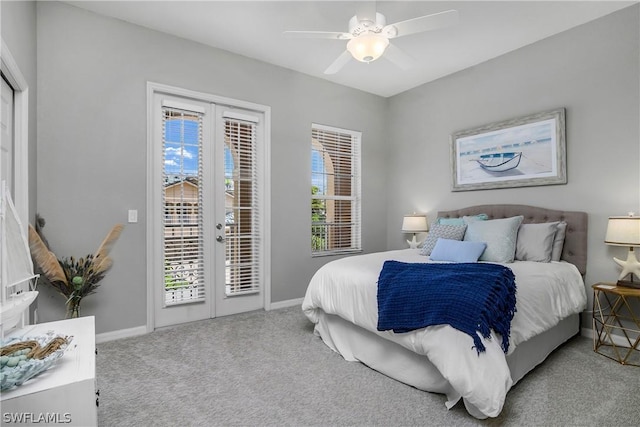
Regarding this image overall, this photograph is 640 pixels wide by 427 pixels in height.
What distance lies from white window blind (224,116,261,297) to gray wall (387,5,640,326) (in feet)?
7.91

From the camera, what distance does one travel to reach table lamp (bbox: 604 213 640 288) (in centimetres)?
246

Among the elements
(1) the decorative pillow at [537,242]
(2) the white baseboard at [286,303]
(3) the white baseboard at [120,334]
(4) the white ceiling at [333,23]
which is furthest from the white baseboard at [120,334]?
(1) the decorative pillow at [537,242]

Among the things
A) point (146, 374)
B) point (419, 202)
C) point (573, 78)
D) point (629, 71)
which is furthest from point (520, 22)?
point (146, 374)

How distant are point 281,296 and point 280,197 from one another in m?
1.19

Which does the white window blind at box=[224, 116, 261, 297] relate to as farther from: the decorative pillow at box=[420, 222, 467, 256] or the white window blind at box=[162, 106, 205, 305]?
the decorative pillow at box=[420, 222, 467, 256]

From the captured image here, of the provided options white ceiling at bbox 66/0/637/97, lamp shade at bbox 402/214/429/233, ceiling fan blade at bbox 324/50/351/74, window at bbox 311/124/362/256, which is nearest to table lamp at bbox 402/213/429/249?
lamp shade at bbox 402/214/429/233

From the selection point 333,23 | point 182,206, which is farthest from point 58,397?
point 333,23

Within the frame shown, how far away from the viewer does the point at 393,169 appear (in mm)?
4902

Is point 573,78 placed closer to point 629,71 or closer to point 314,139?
point 629,71

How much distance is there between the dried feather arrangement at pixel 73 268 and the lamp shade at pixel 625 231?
3.99 m

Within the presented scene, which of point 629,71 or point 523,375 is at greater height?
point 629,71

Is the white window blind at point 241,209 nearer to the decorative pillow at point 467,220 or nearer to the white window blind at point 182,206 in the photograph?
the white window blind at point 182,206

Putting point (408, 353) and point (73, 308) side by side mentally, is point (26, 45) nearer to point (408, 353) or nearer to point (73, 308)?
point (73, 308)

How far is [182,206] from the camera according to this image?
330 centimetres
